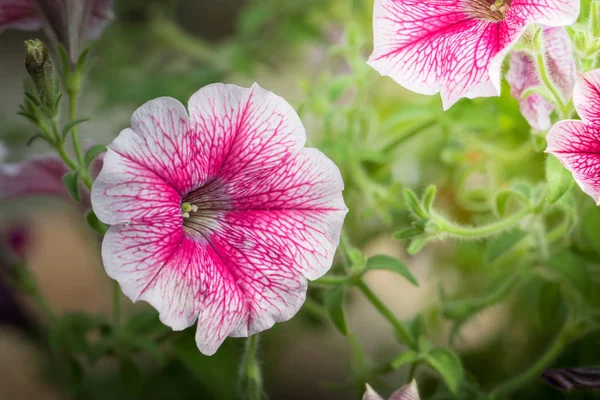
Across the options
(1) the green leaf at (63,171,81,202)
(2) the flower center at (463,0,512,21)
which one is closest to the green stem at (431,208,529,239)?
(2) the flower center at (463,0,512,21)

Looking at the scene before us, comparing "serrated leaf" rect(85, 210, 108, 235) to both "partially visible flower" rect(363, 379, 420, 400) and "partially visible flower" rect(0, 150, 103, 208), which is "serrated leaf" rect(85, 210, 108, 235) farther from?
"partially visible flower" rect(363, 379, 420, 400)

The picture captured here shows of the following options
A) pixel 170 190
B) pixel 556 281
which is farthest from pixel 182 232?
pixel 556 281

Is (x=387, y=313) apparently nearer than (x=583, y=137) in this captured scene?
No

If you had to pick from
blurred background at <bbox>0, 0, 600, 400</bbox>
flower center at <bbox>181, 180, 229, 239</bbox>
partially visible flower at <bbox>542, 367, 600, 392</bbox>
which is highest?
flower center at <bbox>181, 180, 229, 239</bbox>

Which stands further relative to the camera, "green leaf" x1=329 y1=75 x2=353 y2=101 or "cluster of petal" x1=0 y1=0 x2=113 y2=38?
"green leaf" x1=329 y1=75 x2=353 y2=101

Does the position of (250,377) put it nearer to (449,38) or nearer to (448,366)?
(448,366)

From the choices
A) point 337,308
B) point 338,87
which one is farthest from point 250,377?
point 338,87
